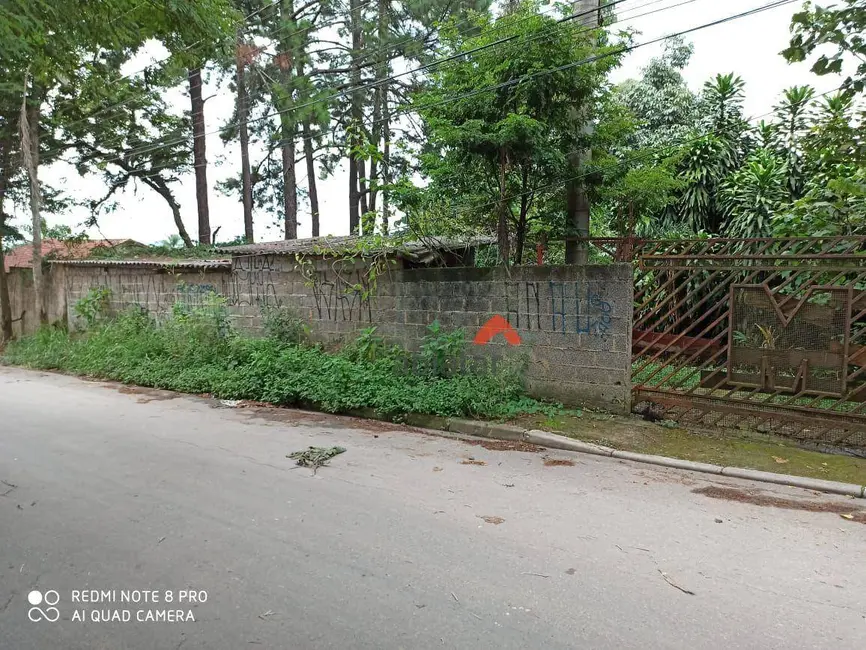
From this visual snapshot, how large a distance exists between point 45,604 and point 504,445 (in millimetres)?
4166

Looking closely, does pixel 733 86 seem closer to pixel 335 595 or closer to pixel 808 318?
pixel 808 318

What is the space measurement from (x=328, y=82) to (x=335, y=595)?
17.3 metres

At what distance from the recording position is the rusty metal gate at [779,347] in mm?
5336

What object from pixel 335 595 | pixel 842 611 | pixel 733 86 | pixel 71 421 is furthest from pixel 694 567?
pixel 733 86

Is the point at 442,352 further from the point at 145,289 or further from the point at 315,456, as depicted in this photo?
the point at 145,289

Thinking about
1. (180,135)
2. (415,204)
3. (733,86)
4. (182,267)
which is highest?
(180,135)

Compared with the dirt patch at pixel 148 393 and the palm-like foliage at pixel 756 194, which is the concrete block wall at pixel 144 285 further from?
the palm-like foliage at pixel 756 194

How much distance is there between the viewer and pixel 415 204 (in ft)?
25.5

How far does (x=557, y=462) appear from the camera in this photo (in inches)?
209

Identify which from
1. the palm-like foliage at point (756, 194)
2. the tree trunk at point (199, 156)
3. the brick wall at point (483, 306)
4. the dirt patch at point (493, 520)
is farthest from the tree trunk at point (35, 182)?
the palm-like foliage at point (756, 194)

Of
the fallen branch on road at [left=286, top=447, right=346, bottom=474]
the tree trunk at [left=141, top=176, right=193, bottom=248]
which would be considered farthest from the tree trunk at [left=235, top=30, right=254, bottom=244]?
the fallen branch on road at [left=286, top=447, right=346, bottom=474]

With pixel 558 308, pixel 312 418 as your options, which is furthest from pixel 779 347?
pixel 312 418

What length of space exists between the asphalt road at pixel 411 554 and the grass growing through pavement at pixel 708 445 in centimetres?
45

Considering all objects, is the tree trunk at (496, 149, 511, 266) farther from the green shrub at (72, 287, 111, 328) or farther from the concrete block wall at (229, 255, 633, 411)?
the green shrub at (72, 287, 111, 328)
